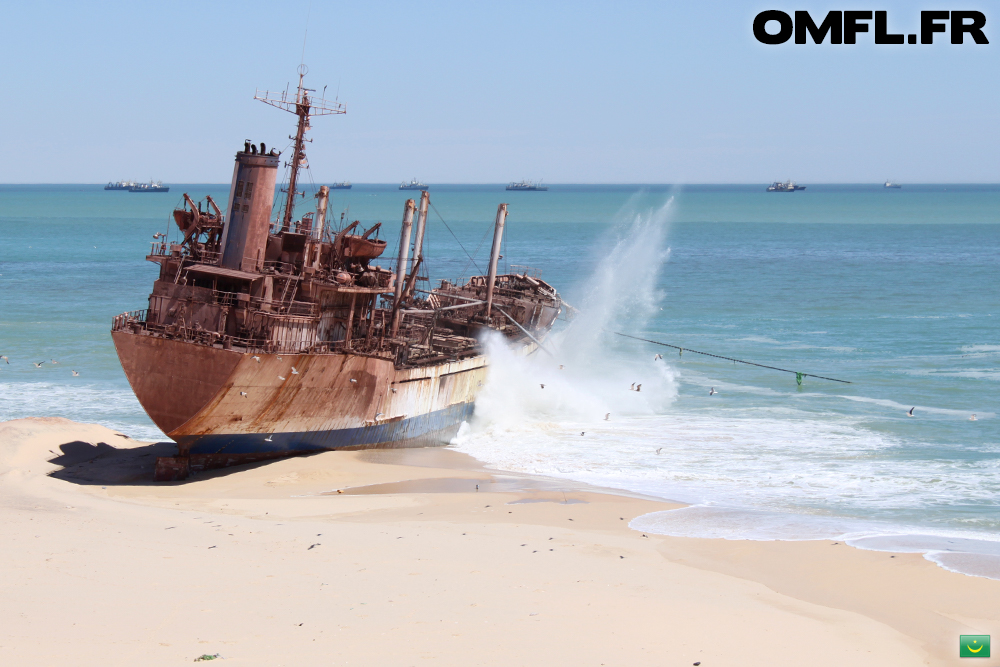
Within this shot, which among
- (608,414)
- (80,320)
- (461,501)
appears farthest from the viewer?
(80,320)

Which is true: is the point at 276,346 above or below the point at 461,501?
above

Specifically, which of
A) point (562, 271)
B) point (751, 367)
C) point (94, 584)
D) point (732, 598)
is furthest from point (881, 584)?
point (562, 271)

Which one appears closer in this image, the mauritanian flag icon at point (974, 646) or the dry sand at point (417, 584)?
the dry sand at point (417, 584)

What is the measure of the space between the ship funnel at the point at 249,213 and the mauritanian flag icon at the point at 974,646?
20057mm

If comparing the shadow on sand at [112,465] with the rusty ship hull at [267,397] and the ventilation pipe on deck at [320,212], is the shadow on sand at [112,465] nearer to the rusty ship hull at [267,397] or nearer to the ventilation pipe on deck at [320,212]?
the rusty ship hull at [267,397]

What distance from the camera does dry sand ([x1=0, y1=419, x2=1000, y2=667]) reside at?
14891 mm

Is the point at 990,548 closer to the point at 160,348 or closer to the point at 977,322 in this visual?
the point at 160,348

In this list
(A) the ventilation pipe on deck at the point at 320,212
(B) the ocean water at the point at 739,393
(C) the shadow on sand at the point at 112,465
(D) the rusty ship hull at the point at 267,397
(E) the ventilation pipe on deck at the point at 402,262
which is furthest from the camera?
(A) the ventilation pipe on deck at the point at 320,212

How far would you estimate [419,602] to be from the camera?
16.9 metres

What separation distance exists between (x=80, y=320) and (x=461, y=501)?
42.2 metres

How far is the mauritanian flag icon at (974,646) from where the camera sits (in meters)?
16.6

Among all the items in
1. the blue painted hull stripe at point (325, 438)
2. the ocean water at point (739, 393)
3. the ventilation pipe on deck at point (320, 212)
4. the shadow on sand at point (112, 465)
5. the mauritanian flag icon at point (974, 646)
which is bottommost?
the shadow on sand at point (112, 465)

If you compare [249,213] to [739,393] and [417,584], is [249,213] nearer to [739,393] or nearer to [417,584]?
[417,584]

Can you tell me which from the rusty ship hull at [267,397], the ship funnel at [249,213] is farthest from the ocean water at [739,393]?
the ship funnel at [249,213]
